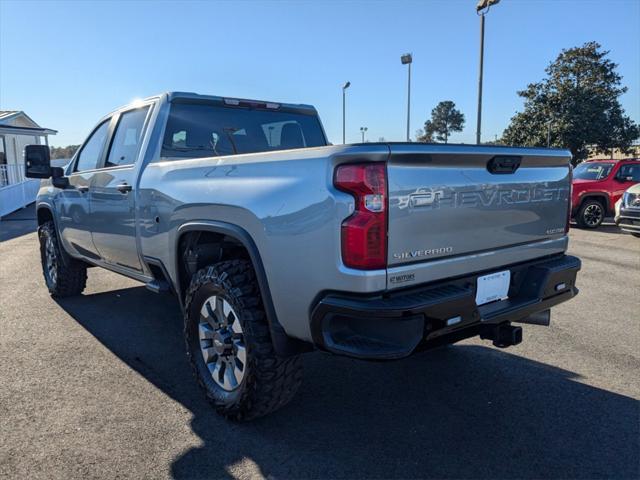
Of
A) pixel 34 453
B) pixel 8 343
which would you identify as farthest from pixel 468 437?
pixel 8 343

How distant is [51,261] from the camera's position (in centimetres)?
585

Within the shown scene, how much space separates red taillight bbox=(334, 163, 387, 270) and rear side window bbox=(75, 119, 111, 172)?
3291mm

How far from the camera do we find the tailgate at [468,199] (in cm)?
231

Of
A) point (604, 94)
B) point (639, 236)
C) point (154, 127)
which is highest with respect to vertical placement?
point (604, 94)

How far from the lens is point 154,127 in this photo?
12.8ft

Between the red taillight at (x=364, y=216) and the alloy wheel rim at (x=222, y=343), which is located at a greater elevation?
the red taillight at (x=364, y=216)

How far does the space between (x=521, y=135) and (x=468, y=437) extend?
39377 millimetres

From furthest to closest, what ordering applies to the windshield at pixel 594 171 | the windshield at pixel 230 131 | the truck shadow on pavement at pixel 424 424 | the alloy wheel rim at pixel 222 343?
the windshield at pixel 594 171 → the windshield at pixel 230 131 → the alloy wheel rim at pixel 222 343 → the truck shadow on pavement at pixel 424 424

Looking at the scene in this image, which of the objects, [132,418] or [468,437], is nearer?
[468,437]

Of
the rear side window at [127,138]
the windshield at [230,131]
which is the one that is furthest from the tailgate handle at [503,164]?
the rear side window at [127,138]

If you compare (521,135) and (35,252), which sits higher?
(521,135)

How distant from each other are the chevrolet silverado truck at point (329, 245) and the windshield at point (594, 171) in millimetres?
10718

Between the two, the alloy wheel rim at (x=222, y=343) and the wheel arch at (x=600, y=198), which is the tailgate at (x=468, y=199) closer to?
the alloy wheel rim at (x=222, y=343)

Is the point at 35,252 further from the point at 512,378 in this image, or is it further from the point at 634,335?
the point at 634,335
